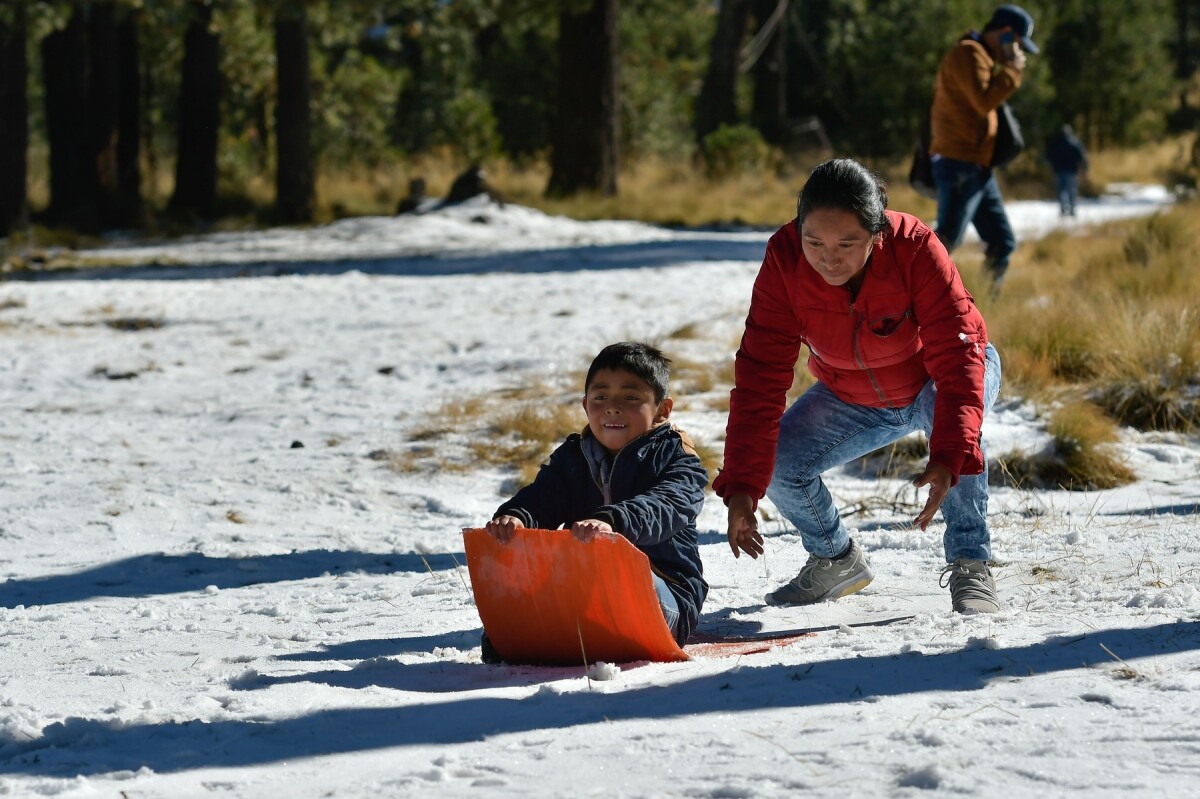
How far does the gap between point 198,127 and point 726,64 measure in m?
9.05

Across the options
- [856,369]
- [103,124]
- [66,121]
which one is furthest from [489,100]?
[856,369]

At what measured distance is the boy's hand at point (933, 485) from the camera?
3.30 meters

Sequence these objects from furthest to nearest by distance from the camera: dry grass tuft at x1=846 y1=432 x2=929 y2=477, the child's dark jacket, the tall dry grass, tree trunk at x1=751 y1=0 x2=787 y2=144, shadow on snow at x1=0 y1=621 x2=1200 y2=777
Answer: tree trunk at x1=751 y1=0 x2=787 y2=144 < the tall dry grass < dry grass tuft at x1=846 y1=432 x2=929 y2=477 < the child's dark jacket < shadow on snow at x1=0 y1=621 x2=1200 y2=777

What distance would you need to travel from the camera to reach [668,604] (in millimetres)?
3611

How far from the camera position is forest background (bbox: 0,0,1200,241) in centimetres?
1725

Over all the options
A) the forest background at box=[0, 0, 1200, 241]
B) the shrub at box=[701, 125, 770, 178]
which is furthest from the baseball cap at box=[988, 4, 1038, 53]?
the shrub at box=[701, 125, 770, 178]

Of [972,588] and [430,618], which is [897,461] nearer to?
[972,588]

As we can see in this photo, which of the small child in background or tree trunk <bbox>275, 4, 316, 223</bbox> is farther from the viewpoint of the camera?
the small child in background

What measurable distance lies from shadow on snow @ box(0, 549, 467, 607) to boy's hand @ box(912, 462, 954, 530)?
1.91 m

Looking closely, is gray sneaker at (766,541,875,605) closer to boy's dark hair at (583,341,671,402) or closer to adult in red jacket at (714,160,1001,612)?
adult in red jacket at (714,160,1001,612)

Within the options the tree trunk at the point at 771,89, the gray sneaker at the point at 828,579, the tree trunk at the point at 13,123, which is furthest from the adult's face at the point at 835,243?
the tree trunk at the point at 771,89

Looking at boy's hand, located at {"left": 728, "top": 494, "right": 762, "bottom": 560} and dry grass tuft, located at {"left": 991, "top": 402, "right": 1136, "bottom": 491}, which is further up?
boy's hand, located at {"left": 728, "top": 494, "right": 762, "bottom": 560}

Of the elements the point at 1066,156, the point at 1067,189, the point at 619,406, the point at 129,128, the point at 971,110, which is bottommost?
the point at 619,406

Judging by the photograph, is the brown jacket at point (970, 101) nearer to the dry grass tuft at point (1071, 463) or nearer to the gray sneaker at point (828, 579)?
the dry grass tuft at point (1071, 463)
